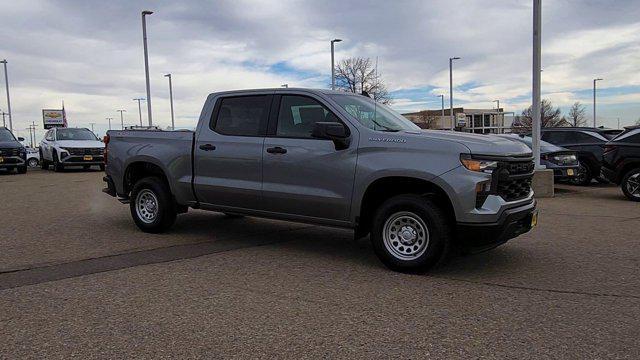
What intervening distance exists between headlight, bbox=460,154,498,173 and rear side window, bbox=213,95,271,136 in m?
2.51

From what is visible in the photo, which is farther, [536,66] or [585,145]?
[585,145]

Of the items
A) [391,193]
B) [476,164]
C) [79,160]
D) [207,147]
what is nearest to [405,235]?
[391,193]

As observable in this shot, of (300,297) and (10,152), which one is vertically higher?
(10,152)

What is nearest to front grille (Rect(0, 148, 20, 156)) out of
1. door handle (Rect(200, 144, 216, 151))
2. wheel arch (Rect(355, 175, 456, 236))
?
door handle (Rect(200, 144, 216, 151))

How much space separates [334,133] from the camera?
567 cm

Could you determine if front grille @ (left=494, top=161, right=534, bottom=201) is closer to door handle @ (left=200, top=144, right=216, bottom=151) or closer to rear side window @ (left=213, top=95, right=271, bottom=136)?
rear side window @ (left=213, top=95, right=271, bottom=136)

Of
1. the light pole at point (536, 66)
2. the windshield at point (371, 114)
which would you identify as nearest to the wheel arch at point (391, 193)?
the windshield at point (371, 114)

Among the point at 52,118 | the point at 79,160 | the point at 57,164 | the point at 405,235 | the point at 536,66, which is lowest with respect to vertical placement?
the point at 405,235

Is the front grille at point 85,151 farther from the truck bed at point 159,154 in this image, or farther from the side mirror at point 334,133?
the side mirror at point 334,133

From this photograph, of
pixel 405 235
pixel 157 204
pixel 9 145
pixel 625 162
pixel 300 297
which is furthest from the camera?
pixel 9 145

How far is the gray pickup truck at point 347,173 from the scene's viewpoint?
5.29 metres

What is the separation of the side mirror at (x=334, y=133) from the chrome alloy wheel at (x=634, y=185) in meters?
8.26

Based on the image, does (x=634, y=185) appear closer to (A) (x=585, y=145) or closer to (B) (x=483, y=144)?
(A) (x=585, y=145)

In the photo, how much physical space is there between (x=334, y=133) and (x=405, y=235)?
1.28 meters
